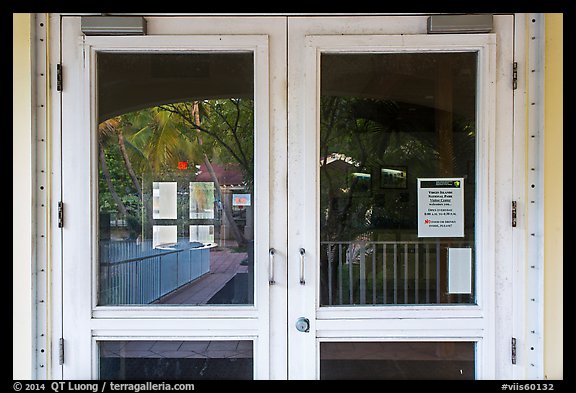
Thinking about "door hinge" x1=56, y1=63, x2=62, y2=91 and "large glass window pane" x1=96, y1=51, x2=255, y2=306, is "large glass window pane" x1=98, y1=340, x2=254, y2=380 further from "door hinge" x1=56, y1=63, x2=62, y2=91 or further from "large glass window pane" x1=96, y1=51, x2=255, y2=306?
"door hinge" x1=56, y1=63, x2=62, y2=91

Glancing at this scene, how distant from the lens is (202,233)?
6.66 feet

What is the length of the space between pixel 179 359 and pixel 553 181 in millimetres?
2154

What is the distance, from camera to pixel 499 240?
1.99 metres

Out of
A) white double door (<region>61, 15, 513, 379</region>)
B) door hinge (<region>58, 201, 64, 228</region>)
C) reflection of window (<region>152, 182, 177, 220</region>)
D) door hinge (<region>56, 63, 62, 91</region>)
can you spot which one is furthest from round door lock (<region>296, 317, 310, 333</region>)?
door hinge (<region>56, 63, 62, 91</region>)

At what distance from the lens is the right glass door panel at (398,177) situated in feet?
6.59

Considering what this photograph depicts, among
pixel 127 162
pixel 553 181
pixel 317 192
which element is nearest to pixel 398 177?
pixel 317 192

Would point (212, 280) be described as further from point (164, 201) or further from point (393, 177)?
point (393, 177)

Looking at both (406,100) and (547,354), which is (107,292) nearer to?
(406,100)

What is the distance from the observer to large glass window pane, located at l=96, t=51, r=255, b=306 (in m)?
2.01
